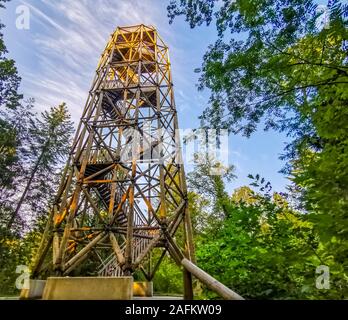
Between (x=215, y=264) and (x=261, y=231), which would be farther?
(x=215, y=264)

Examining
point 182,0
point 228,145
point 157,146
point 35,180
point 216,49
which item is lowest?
point 228,145

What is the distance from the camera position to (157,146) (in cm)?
1041

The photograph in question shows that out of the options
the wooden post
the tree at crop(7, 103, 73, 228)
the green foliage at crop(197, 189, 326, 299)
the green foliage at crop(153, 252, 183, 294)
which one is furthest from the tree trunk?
the green foliage at crop(197, 189, 326, 299)

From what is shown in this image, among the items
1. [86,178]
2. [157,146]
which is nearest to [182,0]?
[86,178]

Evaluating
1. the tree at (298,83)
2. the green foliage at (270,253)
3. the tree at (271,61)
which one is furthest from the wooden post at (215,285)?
the tree at (271,61)

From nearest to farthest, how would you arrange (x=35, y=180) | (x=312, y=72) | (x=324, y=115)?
(x=324, y=115) → (x=312, y=72) → (x=35, y=180)

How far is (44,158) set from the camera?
74.6 ft

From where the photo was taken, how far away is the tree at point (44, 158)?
71.4ft

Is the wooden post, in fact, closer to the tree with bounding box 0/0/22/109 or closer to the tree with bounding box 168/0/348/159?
the tree with bounding box 168/0/348/159

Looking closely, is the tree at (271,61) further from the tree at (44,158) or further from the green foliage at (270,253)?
the tree at (44,158)

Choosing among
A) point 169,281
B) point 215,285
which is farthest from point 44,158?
point 215,285
